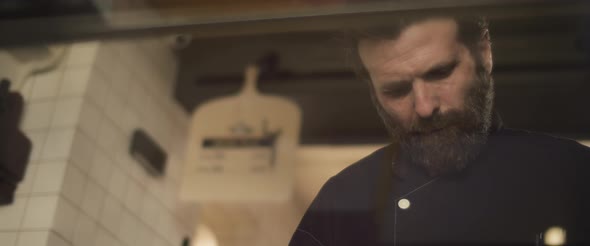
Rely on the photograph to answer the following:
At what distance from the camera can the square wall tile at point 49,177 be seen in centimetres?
151

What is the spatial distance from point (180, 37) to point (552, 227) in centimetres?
81

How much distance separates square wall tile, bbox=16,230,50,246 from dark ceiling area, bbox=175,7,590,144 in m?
0.42

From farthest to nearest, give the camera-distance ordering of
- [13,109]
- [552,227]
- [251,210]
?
[13,109] < [251,210] < [552,227]

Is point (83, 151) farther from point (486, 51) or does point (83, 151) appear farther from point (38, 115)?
point (486, 51)

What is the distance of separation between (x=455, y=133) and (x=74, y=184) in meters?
0.86

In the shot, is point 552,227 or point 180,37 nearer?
point 552,227

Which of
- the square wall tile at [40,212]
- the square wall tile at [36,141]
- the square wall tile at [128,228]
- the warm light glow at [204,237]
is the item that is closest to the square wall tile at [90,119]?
the square wall tile at [36,141]

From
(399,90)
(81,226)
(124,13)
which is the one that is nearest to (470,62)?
(399,90)

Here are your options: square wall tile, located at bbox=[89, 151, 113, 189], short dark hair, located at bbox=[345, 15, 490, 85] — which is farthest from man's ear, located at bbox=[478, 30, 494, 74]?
square wall tile, located at bbox=[89, 151, 113, 189]

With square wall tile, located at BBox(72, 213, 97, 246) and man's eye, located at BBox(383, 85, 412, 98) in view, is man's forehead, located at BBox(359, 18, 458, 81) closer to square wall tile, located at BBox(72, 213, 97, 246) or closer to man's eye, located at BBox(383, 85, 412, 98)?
man's eye, located at BBox(383, 85, 412, 98)

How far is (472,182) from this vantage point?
114 centimetres

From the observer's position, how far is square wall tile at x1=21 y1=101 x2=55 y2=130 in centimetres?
155

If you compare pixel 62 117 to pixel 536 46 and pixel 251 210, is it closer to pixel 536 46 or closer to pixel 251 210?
pixel 251 210

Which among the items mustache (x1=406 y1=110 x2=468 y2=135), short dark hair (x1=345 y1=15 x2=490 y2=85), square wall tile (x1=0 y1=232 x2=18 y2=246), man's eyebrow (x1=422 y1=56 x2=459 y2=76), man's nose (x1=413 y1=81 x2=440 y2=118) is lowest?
square wall tile (x1=0 y1=232 x2=18 y2=246)
